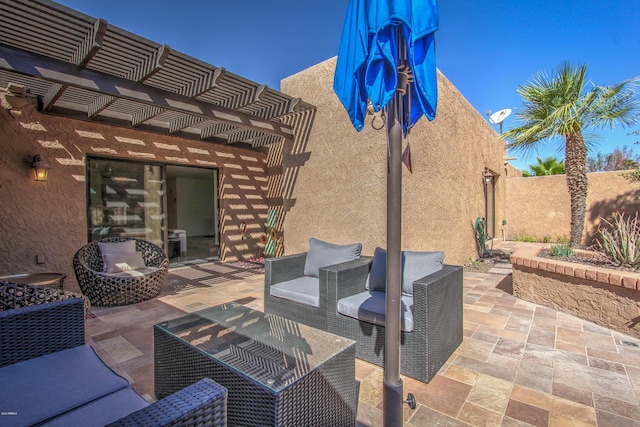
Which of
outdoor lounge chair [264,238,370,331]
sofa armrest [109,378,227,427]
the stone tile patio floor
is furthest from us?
outdoor lounge chair [264,238,370,331]

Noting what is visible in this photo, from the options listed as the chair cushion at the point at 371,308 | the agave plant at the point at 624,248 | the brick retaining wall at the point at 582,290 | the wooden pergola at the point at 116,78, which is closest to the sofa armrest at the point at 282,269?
the chair cushion at the point at 371,308

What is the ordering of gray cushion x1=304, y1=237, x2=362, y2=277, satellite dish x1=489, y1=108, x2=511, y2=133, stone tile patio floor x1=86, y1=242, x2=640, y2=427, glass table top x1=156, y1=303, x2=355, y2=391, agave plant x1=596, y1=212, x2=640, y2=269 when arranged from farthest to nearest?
satellite dish x1=489, y1=108, x2=511, y2=133
agave plant x1=596, y1=212, x2=640, y2=269
gray cushion x1=304, y1=237, x2=362, y2=277
stone tile patio floor x1=86, y1=242, x2=640, y2=427
glass table top x1=156, y1=303, x2=355, y2=391

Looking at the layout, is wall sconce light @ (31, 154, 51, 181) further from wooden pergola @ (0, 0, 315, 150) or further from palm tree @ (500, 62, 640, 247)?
palm tree @ (500, 62, 640, 247)

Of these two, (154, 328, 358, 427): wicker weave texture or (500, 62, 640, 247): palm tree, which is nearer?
(154, 328, 358, 427): wicker weave texture

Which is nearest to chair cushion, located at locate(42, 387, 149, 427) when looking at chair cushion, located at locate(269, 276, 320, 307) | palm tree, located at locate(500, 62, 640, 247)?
chair cushion, located at locate(269, 276, 320, 307)

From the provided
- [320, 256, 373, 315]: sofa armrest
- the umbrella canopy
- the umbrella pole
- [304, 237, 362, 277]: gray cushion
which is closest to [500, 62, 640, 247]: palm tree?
[304, 237, 362, 277]: gray cushion

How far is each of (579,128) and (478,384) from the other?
612 cm

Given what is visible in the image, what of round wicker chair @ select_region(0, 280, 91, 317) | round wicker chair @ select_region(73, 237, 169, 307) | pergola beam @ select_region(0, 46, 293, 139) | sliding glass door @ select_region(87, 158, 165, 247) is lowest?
round wicker chair @ select_region(73, 237, 169, 307)

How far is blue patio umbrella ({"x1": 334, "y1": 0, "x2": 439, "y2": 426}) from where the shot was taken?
152cm

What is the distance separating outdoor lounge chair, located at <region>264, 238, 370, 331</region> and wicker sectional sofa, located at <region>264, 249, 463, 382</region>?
0.04ft

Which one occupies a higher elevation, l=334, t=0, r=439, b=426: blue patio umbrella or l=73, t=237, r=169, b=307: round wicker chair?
l=334, t=0, r=439, b=426: blue patio umbrella

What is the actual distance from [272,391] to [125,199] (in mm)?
6727

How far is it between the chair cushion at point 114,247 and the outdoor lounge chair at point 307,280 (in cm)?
292

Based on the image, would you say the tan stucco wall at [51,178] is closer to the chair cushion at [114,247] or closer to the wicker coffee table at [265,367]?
the chair cushion at [114,247]
